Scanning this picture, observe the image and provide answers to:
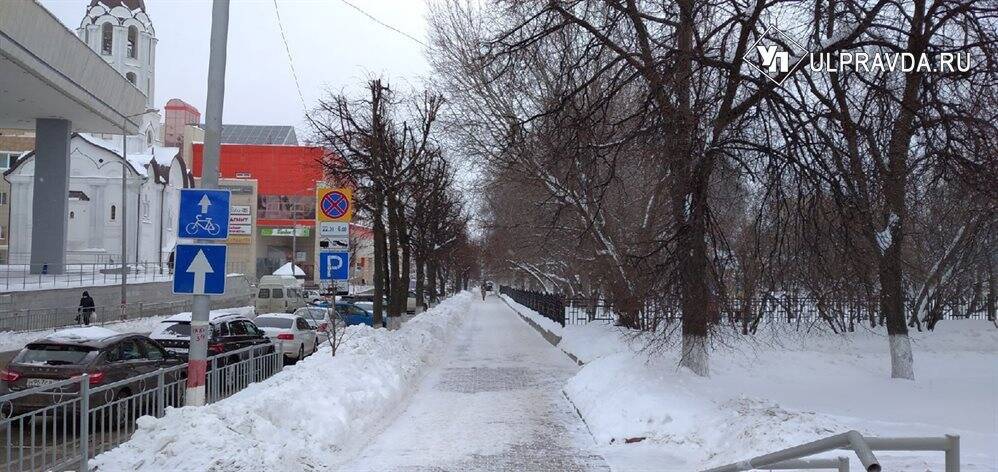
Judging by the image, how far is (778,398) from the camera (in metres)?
13.6

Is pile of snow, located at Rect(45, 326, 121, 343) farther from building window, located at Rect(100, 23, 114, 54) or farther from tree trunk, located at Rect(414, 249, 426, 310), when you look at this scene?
building window, located at Rect(100, 23, 114, 54)

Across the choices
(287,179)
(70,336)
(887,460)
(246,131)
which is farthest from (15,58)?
(246,131)

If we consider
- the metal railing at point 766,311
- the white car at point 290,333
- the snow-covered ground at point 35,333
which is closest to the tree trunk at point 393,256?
the white car at point 290,333

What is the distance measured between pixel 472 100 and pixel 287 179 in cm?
7452

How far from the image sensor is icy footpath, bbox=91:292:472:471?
7.67 m

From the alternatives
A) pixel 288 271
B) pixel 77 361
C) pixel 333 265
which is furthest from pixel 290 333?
pixel 288 271

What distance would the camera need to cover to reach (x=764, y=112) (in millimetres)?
13281

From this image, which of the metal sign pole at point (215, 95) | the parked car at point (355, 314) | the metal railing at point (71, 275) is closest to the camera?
the metal sign pole at point (215, 95)

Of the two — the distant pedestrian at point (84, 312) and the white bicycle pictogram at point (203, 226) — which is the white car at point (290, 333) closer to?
the distant pedestrian at point (84, 312)

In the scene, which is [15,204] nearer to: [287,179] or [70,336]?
[287,179]

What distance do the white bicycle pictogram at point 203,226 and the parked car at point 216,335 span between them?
612 centimetres

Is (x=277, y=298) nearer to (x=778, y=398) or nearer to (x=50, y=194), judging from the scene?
(x=50, y=194)

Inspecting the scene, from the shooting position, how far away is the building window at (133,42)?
71.4 meters

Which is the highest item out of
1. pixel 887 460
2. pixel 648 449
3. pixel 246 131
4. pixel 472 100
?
pixel 246 131
